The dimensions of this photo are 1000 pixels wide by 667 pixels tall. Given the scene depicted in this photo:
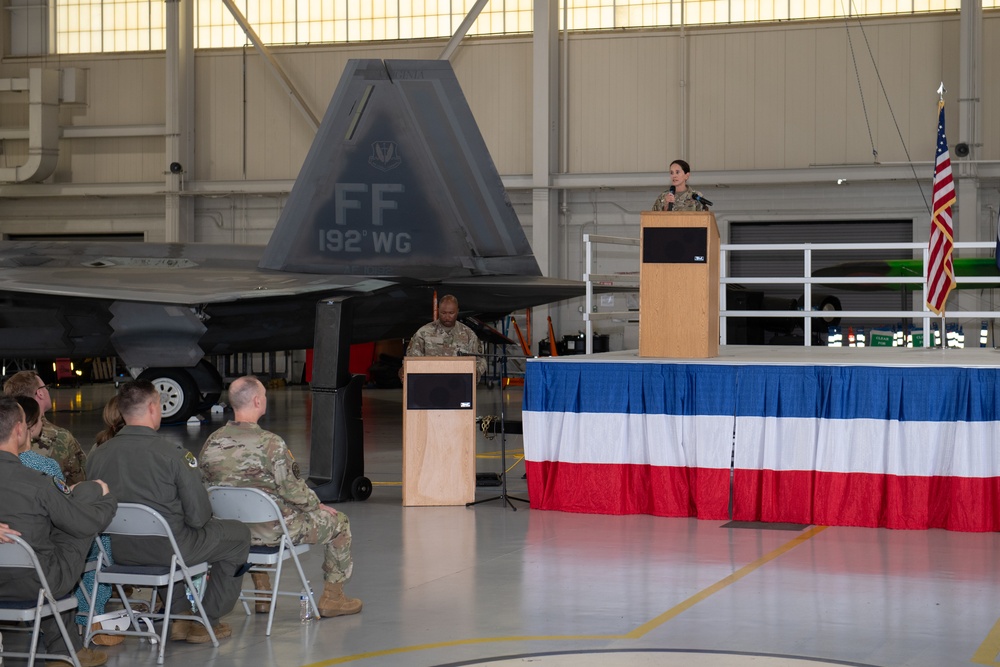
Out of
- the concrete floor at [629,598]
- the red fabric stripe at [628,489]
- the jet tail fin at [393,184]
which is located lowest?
the concrete floor at [629,598]

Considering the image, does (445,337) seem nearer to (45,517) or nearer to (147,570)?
(147,570)

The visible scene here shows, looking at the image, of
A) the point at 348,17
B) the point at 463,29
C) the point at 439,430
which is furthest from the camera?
the point at 348,17

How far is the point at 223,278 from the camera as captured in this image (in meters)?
14.8

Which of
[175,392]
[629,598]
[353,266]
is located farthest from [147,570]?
[175,392]

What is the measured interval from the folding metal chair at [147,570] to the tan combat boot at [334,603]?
61 centimetres

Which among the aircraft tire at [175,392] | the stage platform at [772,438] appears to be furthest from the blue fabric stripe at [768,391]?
the aircraft tire at [175,392]

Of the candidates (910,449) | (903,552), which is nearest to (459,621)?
(903,552)

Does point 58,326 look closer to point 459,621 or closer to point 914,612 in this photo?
point 459,621

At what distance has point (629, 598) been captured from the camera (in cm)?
582

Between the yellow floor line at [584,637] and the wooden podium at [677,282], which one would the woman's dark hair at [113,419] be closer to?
the yellow floor line at [584,637]

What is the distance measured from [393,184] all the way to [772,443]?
7.81 m

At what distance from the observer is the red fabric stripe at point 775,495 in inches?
303

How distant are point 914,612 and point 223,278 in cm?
1103

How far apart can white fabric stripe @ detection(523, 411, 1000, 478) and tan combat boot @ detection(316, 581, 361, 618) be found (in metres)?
3.31
